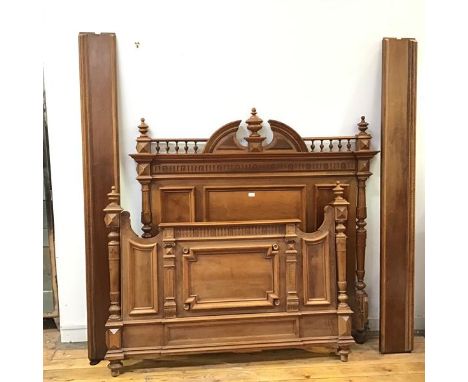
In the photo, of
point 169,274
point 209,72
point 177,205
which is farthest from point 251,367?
point 209,72

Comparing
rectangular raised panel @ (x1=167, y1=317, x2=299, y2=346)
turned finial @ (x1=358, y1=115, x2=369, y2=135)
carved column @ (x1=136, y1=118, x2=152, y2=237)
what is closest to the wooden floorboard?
rectangular raised panel @ (x1=167, y1=317, x2=299, y2=346)

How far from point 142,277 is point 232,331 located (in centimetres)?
55

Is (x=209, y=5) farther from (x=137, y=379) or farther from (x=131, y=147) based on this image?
(x=137, y=379)

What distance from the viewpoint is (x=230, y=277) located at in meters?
2.32

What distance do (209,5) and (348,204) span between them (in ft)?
4.51

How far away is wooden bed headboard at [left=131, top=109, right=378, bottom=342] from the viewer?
252cm

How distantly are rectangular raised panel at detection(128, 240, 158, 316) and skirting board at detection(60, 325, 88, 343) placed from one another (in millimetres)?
555

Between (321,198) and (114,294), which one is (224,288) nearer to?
(114,294)

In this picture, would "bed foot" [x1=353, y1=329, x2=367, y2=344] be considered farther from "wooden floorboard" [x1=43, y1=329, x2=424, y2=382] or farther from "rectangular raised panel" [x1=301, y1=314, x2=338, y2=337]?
"rectangular raised panel" [x1=301, y1=314, x2=338, y2=337]
